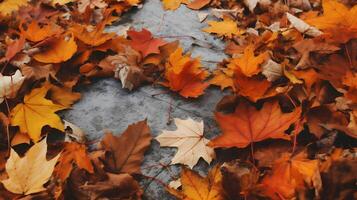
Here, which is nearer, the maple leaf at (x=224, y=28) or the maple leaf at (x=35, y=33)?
the maple leaf at (x=35, y=33)

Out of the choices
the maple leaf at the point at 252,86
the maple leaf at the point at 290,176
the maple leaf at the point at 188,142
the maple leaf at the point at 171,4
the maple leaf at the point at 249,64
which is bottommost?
the maple leaf at the point at 188,142

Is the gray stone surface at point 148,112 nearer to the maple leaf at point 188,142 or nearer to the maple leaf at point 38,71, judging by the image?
the maple leaf at point 188,142

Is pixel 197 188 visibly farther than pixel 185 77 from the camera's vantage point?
No

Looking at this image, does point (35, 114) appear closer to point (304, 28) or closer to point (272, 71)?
point (272, 71)

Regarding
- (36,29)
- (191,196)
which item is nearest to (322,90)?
(191,196)

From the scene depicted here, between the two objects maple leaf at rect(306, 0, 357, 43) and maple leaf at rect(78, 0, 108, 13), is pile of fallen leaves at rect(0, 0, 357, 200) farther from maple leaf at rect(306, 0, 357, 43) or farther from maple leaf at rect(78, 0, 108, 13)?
maple leaf at rect(78, 0, 108, 13)

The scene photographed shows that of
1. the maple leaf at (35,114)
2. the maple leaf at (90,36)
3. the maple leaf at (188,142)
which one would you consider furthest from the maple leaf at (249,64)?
the maple leaf at (35,114)

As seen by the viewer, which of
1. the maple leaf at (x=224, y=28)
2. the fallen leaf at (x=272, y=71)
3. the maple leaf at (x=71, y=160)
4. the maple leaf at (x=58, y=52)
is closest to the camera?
the maple leaf at (x=71, y=160)

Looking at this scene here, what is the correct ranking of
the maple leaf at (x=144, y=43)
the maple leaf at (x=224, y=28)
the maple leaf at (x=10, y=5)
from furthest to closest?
the maple leaf at (x=10, y=5) < the maple leaf at (x=224, y=28) < the maple leaf at (x=144, y=43)

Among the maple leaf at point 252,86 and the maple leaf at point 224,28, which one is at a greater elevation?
the maple leaf at point 252,86

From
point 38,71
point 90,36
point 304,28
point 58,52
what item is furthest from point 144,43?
point 304,28
